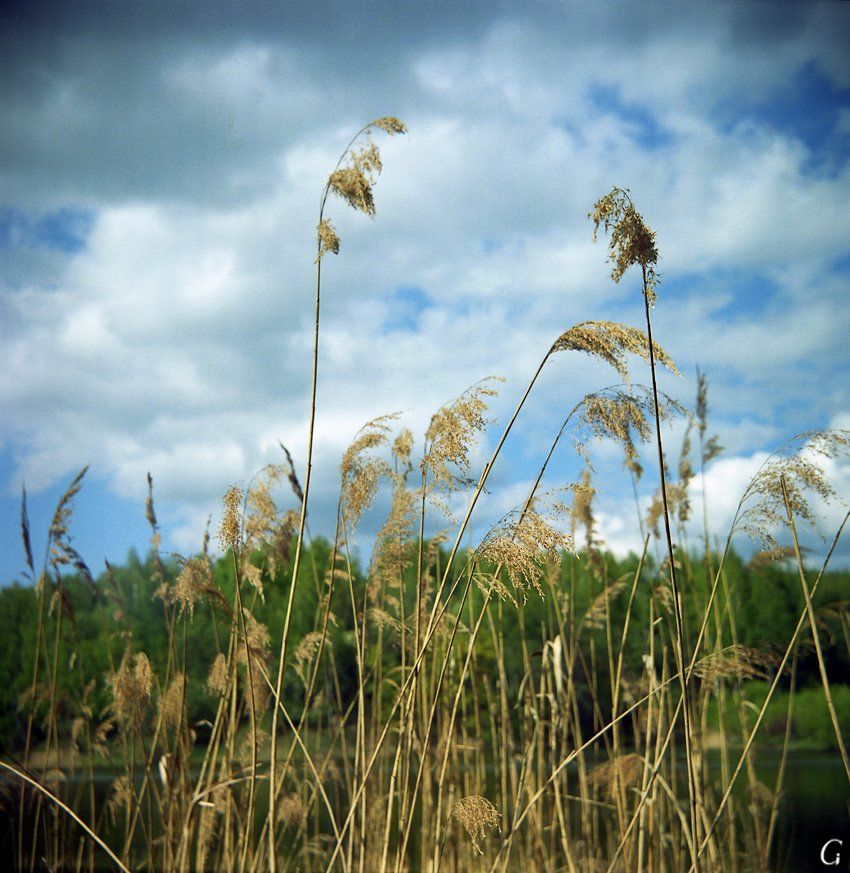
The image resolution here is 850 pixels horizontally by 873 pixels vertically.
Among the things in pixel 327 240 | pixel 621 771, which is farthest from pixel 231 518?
pixel 621 771

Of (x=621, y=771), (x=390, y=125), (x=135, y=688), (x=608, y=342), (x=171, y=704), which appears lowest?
(x=621, y=771)

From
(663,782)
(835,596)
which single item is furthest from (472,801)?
(835,596)

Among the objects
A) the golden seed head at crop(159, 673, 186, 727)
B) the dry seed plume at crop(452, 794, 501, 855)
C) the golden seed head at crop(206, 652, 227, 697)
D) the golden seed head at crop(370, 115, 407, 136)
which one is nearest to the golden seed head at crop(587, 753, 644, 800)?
the dry seed plume at crop(452, 794, 501, 855)

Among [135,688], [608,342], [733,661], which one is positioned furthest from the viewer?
[733,661]

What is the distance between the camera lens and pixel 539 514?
2418 mm

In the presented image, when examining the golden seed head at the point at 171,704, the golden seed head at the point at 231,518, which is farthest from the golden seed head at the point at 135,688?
the golden seed head at the point at 231,518

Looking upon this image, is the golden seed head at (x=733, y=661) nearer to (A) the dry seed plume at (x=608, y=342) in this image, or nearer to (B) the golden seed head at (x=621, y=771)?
(B) the golden seed head at (x=621, y=771)

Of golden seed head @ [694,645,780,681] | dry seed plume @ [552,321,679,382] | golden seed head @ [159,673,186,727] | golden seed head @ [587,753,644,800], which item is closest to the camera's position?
dry seed plume @ [552,321,679,382]

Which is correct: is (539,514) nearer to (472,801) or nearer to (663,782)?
(472,801)

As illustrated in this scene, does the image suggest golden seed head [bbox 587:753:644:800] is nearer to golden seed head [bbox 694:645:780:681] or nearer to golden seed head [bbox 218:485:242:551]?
golden seed head [bbox 694:645:780:681]

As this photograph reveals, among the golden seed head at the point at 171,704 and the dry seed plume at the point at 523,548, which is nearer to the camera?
the dry seed plume at the point at 523,548

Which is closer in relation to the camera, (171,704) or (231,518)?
(231,518)

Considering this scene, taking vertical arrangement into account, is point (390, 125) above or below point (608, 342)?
above

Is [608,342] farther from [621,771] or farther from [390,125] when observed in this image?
[621,771]
